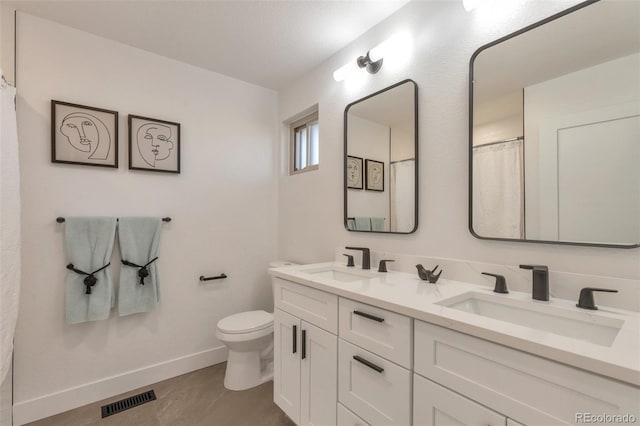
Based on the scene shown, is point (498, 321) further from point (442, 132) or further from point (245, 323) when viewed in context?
point (245, 323)

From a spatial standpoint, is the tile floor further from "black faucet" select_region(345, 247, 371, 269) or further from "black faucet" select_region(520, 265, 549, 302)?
"black faucet" select_region(520, 265, 549, 302)

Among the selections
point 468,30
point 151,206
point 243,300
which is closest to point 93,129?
point 151,206

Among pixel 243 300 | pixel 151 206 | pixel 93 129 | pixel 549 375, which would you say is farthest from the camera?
pixel 243 300

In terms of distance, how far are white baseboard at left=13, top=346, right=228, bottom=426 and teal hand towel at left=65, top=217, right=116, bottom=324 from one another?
480 millimetres

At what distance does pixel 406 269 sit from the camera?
1583 millimetres

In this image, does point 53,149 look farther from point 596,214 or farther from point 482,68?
point 596,214

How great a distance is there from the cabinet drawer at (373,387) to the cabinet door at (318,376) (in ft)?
0.17

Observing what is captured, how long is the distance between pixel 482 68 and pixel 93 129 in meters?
2.38

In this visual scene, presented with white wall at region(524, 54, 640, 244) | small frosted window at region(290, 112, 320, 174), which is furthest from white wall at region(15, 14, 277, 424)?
white wall at region(524, 54, 640, 244)

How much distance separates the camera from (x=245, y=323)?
6.61 ft

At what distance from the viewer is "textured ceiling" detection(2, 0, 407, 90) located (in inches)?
64.2

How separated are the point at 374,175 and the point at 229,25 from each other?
136cm

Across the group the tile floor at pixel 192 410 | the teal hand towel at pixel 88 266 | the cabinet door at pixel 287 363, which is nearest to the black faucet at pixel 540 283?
the cabinet door at pixel 287 363

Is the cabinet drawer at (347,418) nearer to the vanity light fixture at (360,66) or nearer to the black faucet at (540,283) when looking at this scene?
the black faucet at (540,283)
